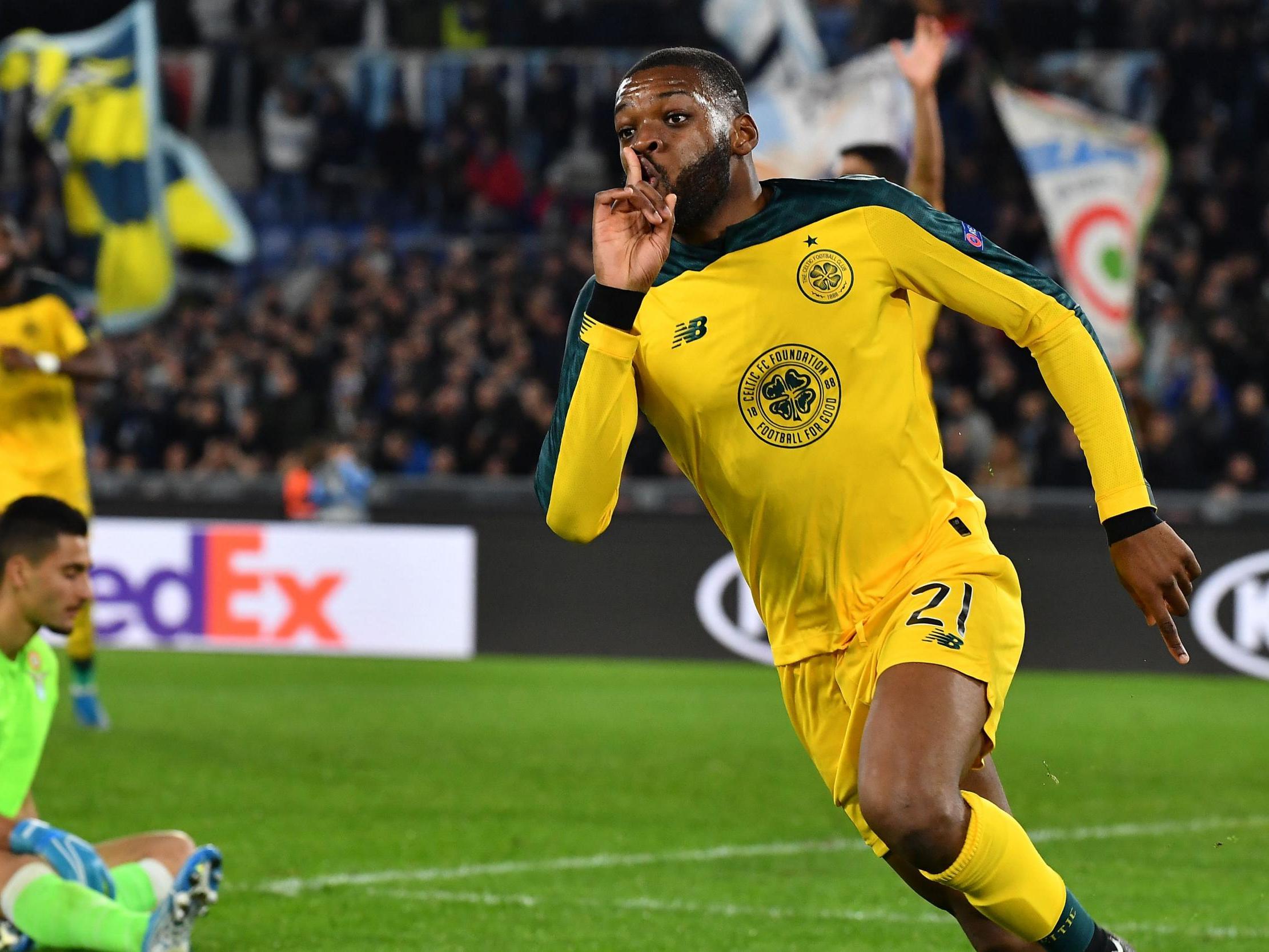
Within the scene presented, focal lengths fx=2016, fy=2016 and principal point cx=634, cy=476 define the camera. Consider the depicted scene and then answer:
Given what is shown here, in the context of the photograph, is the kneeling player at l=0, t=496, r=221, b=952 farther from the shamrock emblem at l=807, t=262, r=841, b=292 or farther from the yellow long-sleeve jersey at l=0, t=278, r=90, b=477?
the yellow long-sleeve jersey at l=0, t=278, r=90, b=477

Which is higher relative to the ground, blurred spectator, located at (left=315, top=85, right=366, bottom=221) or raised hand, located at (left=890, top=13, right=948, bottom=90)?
raised hand, located at (left=890, top=13, right=948, bottom=90)

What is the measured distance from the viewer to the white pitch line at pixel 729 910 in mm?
5793

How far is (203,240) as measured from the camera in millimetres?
18703

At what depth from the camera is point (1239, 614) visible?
12883mm

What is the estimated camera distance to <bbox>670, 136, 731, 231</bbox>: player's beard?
407 cm

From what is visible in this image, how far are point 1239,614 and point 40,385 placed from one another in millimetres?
7609

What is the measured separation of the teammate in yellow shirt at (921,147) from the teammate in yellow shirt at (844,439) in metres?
2.60

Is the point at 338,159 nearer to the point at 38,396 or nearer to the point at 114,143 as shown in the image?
the point at 114,143

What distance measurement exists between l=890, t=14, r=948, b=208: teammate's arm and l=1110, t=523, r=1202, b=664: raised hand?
9.60ft

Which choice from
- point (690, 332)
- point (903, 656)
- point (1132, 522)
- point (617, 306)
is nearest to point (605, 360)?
point (617, 306)

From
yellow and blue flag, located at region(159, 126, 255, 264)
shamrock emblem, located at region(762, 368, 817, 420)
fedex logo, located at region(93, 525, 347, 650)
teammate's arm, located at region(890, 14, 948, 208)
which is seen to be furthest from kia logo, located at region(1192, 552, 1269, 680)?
yellow and blue flag, located at region(159, 126, 255, 264)

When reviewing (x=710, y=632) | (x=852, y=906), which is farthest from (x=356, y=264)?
(x=852, y=906)

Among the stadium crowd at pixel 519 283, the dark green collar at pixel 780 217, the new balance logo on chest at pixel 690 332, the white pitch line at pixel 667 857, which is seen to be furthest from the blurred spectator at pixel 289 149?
the new balance logo on chest at pixel 690 332

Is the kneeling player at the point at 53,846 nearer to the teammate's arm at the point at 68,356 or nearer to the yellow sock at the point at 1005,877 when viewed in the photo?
the yellow sock at the point at 1005,877
